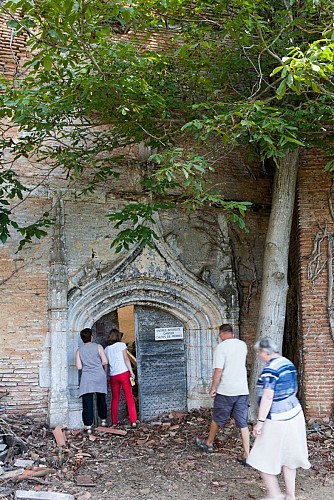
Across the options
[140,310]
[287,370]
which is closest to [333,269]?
[140,310]

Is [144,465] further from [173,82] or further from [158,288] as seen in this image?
[173,82]

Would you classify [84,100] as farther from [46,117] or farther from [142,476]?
[142,476]

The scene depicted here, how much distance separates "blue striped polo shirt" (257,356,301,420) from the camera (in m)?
4.27

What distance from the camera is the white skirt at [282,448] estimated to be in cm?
423

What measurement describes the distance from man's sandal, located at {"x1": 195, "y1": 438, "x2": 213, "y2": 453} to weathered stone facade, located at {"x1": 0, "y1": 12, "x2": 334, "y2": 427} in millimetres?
1958

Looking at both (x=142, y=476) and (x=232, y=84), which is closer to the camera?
(x=142, y=476)

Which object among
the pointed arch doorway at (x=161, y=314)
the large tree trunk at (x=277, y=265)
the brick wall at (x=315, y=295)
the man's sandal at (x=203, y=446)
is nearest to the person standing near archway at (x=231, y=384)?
the man's sandal at (x=203, y=446)

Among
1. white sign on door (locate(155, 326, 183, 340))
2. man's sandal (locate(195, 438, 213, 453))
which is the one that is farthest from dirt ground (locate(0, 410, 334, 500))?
white sign on door (locate(155, 326, 183, 340))

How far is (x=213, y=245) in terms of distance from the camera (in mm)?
9023

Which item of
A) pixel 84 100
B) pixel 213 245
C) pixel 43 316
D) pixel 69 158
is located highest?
pixel 84 100

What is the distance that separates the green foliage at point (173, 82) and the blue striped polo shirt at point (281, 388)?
2.10 metres

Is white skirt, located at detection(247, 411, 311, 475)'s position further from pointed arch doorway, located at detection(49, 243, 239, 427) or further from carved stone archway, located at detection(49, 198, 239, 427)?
pointed arch doorway, located at detection(49, 243, 239, 427)

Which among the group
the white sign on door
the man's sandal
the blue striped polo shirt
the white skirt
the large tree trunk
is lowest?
the man's sandal

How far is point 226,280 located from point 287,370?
464cm
